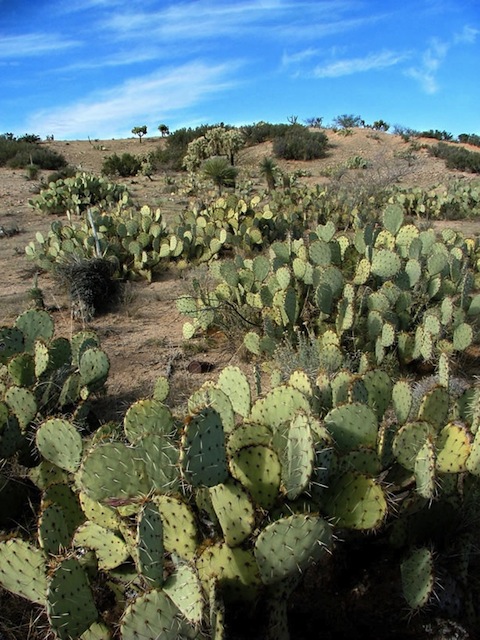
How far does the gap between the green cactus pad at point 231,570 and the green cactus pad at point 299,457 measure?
28 cm

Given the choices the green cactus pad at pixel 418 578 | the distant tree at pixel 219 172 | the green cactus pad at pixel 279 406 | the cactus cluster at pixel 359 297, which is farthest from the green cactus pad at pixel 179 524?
the distant tree at pixel 219 172

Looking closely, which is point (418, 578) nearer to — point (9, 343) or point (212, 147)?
point (9, 343)

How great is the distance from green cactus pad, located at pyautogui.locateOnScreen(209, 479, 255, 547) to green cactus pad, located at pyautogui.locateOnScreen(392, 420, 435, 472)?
86 cm

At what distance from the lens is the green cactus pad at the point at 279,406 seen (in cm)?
250

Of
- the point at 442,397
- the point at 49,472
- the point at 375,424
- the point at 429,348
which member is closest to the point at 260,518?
the point at 375,424

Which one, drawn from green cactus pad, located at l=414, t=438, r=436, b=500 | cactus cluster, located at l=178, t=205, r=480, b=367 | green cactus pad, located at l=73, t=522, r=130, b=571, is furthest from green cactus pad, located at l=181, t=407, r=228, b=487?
cactus cluster, located at l=178, t=205, r=480, b=367

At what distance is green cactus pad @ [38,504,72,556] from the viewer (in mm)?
2217

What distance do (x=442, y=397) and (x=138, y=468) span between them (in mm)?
1569

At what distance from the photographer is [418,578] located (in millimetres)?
2172

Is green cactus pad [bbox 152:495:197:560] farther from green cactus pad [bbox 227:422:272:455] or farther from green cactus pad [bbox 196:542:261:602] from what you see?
green cactus pad [bbox 227:422:272:455]

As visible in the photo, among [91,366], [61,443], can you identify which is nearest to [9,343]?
[91,366]

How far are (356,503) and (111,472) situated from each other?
1.03m

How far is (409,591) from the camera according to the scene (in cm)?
217

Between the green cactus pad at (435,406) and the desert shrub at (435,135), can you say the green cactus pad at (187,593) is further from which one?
the desert shrub at (435,135)
